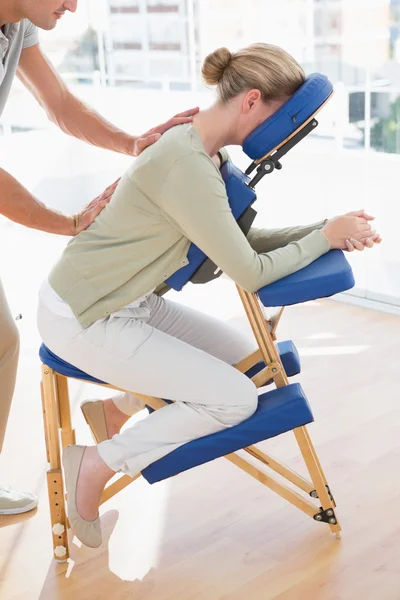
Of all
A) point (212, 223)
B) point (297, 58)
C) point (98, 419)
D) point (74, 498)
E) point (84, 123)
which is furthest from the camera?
point (297, 58)

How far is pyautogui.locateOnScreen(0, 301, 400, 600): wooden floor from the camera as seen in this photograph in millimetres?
1962

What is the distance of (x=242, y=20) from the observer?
4.17 meters

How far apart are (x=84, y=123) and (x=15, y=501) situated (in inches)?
41.9

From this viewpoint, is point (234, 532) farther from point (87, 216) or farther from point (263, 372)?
point (87, 216)

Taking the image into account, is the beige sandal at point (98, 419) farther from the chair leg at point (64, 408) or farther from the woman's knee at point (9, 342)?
the woman's knee at point (9, 342)

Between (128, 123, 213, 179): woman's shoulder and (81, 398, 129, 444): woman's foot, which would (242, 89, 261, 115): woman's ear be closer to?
(128, 123, 213, 179): woman's shoulder

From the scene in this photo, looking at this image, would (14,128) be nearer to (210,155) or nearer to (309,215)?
(309,215)

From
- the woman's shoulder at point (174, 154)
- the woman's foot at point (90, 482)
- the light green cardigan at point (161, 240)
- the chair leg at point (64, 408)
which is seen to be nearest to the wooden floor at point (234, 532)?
the woman's foot at point (90, 482)

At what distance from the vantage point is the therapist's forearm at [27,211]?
2.04 m

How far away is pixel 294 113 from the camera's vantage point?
6.15 ft

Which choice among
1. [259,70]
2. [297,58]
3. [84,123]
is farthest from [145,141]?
[297,58]

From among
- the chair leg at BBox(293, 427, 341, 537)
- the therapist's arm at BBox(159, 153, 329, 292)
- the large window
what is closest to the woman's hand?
the therapist's arm at BBox(159, 153, 329, 292)

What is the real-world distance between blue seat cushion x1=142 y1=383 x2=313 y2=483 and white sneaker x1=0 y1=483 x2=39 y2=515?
0.56 metres

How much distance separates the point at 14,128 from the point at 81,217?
13.0ft
